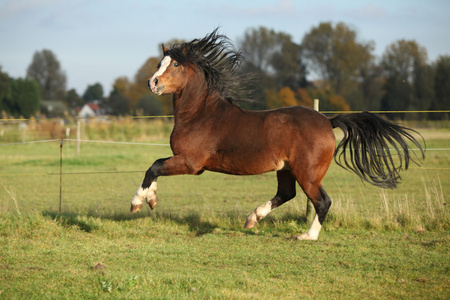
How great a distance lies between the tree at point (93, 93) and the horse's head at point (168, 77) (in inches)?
4554

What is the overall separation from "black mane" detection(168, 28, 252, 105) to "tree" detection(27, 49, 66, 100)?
326ft

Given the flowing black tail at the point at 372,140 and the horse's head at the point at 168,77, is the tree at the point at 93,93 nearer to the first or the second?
the horse's head at the point at 168,77

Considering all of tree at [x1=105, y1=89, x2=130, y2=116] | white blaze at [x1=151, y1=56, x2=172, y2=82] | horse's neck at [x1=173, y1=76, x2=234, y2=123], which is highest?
tree at [x1=105, y1=89, x2=130, y2=116]

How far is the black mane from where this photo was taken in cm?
635

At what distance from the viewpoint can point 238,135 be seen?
5.92 meters

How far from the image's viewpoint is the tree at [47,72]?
100 metres

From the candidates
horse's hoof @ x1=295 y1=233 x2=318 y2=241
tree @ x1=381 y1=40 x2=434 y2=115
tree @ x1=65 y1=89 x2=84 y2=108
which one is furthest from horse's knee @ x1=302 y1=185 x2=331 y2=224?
tree @ x1=65 y1=89 x2=84 y2=108

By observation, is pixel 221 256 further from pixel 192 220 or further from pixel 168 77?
pixel 168 77

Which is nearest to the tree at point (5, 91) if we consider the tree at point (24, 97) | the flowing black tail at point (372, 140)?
the tree at point (24, 97)

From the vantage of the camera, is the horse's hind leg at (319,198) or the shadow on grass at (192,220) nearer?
the horse's hind leg at (319,198)

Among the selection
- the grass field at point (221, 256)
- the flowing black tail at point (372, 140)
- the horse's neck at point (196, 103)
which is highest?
the horse's neck at point (196, 103)

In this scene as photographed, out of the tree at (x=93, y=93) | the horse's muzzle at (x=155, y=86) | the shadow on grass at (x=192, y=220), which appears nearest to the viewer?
the horse's muzzle at (x=155, y=86)

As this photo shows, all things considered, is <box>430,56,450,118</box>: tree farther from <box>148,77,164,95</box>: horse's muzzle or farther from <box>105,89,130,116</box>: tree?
<box>105,89,130,116</box>: tree

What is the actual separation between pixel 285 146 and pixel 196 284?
216 cm
